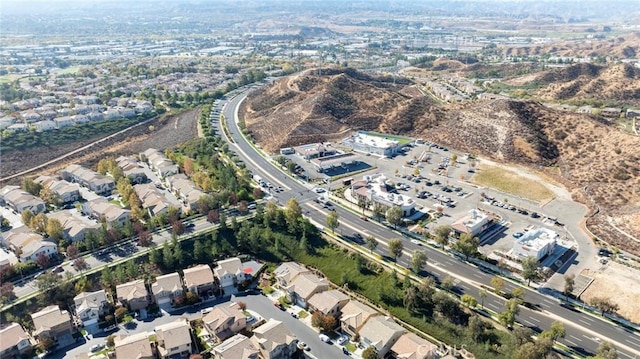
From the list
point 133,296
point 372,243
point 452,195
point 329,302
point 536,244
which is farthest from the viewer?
point 452,195

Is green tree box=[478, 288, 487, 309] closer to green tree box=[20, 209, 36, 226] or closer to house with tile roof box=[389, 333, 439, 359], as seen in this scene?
house with tile roof box=[389, 333, 439, 359]

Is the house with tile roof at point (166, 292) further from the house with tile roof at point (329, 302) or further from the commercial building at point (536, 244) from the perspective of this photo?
the commercial building at point (536, 244)

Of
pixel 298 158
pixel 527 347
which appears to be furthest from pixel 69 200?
pixel 527 347

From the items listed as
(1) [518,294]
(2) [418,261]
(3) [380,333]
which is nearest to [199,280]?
(3) [380,333]

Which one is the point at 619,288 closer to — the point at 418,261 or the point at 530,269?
the point at 530,269

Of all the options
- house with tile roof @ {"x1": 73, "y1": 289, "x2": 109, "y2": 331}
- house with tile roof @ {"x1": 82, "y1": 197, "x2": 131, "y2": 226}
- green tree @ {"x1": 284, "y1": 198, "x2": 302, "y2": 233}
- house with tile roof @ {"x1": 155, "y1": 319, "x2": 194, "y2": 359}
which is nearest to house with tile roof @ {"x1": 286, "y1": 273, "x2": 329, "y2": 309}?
green tree @ {"x1": 284, "y1": 198, "x2": 302, "y2": 233}

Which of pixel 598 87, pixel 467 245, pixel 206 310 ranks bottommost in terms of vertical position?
pixel 206 310

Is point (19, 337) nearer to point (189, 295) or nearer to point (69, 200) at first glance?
point (189, 295)

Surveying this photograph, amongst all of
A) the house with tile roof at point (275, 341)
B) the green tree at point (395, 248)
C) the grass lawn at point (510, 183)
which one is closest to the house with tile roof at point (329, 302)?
the house with tile roof at point (275, 341)
